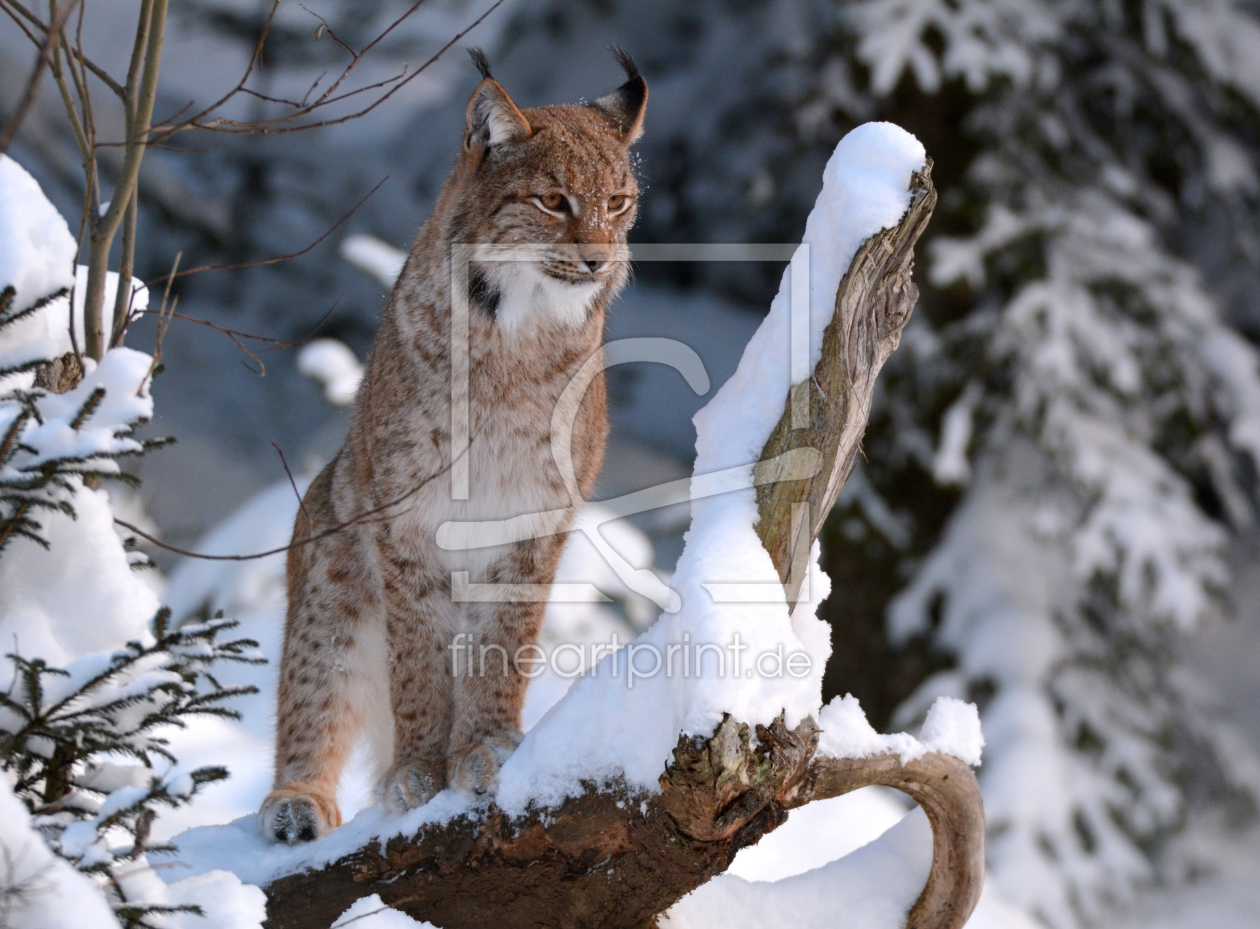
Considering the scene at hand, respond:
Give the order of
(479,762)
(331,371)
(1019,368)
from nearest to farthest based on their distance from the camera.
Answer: (479,762)
(331,371)
(1019,368)

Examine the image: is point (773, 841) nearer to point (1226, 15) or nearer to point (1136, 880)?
point (1136, 880)

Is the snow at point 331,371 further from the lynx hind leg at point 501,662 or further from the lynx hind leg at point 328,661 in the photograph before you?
the lynx hind leg at point 501,662

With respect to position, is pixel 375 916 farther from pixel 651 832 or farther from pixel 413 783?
pixel 651 832

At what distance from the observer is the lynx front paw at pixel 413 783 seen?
8.55 ft

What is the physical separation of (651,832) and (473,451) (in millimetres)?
1081

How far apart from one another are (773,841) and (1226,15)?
19.9 feet

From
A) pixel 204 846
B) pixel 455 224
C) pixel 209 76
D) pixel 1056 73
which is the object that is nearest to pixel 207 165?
pixel 209 76

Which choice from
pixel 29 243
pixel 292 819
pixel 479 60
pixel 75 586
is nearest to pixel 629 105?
pixel 479 60

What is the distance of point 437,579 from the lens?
2.96 m

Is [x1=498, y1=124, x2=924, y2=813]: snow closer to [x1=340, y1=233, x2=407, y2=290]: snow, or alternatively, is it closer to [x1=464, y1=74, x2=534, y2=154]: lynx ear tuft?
[x1=464, y1=74, x2=534, y2=154]: lynx ear tuft

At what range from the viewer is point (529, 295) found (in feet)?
9.65

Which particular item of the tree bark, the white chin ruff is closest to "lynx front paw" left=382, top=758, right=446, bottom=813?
the tree bark

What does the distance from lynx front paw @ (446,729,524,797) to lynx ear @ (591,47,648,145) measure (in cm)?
161

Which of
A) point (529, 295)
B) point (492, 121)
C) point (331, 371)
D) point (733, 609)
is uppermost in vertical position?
point (331, 371)
